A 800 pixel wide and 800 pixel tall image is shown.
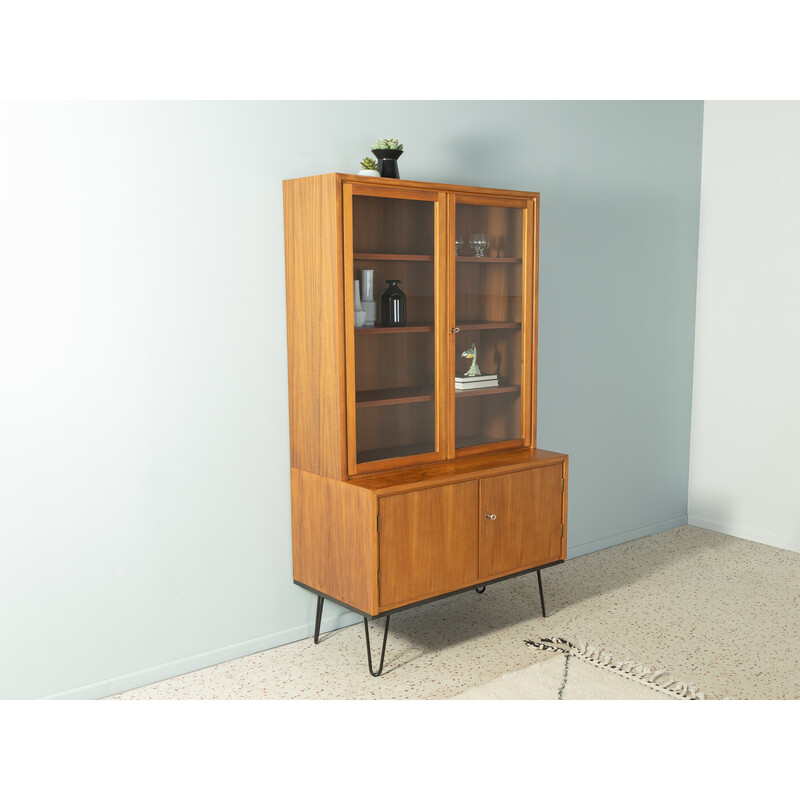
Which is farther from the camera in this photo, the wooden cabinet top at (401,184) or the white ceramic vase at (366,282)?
the white ceramic vase at (366,282)

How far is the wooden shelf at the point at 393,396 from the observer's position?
9.52 ft

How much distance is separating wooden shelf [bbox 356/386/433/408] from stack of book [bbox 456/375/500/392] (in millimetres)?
158

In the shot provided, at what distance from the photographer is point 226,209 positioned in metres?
2.88

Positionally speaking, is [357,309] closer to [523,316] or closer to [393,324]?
[393,324]

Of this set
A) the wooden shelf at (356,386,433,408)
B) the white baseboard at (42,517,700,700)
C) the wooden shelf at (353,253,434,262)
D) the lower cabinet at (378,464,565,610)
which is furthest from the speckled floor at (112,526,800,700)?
the wooden shelf at (353,253,434,262)

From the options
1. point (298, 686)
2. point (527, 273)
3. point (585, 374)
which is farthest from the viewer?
point (585, 374)

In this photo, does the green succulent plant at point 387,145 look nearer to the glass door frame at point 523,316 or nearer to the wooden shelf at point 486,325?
the glass door frame at point 523,316

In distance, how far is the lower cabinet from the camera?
2.81 meters

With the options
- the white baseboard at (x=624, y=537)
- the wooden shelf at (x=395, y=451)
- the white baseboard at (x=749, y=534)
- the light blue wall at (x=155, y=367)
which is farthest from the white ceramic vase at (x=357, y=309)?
the white baseboard at (x=749, y=534)

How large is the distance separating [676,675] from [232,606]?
1.65 metres

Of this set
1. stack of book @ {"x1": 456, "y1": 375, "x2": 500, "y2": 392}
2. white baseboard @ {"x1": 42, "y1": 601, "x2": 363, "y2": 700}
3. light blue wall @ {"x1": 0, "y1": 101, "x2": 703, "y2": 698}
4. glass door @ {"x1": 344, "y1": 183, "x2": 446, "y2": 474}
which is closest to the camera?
light blue wall @ {"x1": 0, "y1": 101, "x2": 703, "y2": 698}

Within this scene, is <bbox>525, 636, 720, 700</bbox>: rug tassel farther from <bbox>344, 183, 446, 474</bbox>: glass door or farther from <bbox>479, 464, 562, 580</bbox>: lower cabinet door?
<bbox>344, 183, 446, 474</bbox>: glass door
